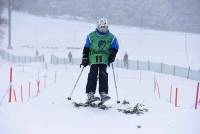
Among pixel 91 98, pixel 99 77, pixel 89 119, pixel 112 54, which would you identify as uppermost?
pixel 112 54

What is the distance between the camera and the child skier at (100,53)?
10.3 m

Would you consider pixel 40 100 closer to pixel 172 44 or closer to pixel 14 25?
pixel 172 44

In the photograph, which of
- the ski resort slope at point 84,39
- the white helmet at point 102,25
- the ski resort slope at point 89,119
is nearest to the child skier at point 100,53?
the white helmet at point 102,25

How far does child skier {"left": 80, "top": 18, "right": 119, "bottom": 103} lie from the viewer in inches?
405

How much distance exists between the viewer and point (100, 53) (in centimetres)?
1038

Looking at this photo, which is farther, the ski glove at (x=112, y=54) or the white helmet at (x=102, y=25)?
the ski glove at (x=112, y=54)

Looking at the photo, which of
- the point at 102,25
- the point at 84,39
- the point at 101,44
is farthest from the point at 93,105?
the point at 84,39

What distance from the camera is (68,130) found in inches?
317

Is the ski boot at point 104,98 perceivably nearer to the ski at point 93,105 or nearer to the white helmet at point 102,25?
the ski at point 93,105

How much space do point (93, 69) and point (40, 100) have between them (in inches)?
61.8

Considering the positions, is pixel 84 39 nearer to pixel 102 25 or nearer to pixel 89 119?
pixel 102 25

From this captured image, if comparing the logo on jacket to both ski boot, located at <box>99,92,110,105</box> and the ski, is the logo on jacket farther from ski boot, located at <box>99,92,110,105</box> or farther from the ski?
the ski

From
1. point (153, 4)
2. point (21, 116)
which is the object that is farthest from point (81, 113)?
point (153, 4)

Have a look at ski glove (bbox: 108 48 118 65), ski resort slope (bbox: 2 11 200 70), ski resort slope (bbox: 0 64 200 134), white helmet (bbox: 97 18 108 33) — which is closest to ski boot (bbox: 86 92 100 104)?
ski resort slope (bbox: 0 64 200 134)
